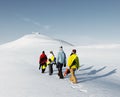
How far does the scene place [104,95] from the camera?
10.4 meters

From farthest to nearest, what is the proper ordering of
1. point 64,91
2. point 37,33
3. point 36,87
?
point 37,33 < point 36,87 < point 64,91

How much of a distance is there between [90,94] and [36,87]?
299 cm

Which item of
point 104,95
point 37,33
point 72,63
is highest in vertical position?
point 37,33

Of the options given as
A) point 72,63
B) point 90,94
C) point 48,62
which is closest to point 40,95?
point 90,94

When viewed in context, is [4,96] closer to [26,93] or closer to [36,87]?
[26,93]

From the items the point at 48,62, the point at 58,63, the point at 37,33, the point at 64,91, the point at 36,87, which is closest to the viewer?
the point at 64,91

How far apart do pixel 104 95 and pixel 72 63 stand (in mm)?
3326

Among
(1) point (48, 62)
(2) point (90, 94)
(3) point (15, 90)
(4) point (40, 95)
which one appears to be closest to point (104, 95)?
(2) point (90, 94)

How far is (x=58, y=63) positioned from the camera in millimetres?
14734

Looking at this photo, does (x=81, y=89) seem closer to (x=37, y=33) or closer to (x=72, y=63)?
(x=72, y=63)

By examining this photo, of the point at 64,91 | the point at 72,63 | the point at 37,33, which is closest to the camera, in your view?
the point at 64,91

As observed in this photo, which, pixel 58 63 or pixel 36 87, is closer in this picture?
pixel 36 87

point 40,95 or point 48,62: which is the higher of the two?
point 48,62

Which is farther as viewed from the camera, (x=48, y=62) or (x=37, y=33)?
(x=37, y=33)
